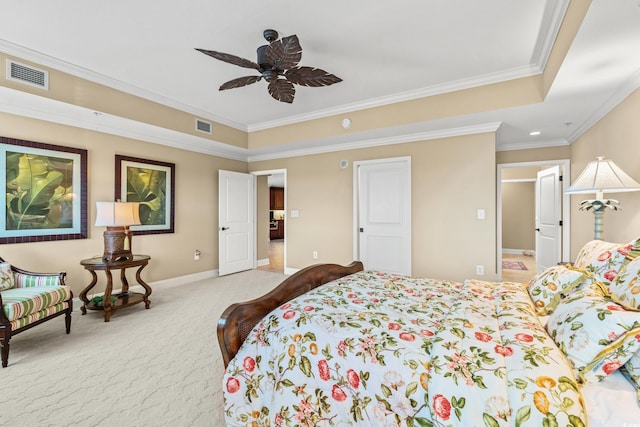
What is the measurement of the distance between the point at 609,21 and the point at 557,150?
3344 mm

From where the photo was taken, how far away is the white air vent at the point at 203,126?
4.34 m

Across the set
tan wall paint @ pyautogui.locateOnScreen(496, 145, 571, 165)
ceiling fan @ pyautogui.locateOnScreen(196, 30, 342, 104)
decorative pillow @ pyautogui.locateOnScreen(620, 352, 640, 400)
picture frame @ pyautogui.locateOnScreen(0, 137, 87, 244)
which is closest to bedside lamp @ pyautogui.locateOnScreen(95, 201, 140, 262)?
picture frame @ pyautogui.locateOnScreen(0, 137, 87, 244)

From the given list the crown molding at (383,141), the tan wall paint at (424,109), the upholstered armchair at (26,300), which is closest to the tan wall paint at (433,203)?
the crown molding at (383,141)

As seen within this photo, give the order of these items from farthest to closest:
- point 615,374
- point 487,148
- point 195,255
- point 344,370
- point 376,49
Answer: point 195,255, point 487,148, point 376,49, point 344,370, point 615,374

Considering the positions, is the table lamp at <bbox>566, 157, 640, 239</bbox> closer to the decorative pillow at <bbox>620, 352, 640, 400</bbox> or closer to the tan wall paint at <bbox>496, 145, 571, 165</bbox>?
→ the decorative pillow at <bbox>620, 352, 640, 400</bbox>

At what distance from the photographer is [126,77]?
3.25 meters

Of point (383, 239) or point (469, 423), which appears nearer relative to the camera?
point (469, 423)

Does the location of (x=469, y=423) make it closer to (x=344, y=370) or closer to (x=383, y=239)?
(x=344, y=370)

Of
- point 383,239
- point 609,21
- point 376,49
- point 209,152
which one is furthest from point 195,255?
point 609,21

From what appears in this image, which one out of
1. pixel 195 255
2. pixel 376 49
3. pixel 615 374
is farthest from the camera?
pixel 195 255

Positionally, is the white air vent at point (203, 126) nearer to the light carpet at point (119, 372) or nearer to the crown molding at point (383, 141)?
the crown molding at point (383, 141)

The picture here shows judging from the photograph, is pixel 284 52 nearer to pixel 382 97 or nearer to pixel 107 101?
pixel 382 97

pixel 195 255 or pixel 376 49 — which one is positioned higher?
pixel 376 49

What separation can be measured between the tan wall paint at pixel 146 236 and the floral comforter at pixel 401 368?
3233 mm
